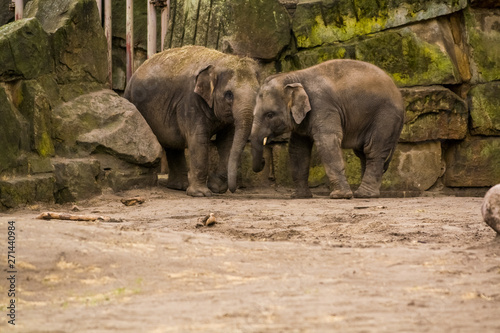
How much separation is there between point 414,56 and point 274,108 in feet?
8.12

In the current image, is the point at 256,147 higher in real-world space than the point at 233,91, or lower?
lower

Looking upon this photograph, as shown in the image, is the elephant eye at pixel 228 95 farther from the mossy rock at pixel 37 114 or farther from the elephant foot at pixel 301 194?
the mossy rock at pixel 37 114

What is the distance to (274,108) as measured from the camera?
33.8 feet

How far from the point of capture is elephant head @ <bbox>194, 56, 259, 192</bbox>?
10328 millimetres

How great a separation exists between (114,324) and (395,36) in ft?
28.0

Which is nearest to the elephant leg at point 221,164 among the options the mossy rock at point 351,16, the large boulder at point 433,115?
the mossy rock at point 351,16

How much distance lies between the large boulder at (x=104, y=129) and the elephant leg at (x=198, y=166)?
46cm

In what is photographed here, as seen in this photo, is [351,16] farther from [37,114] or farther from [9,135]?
[9,135]

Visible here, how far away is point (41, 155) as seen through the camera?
913 centimetres

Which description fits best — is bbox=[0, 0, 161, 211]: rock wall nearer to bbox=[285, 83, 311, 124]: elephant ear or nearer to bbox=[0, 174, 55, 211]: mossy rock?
bbox=[0, 174, 55, 211]: mossy rock

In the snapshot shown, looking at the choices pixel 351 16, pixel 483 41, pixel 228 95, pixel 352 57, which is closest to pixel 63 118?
pixel 228 95

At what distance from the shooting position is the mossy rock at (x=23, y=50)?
8.85 metres

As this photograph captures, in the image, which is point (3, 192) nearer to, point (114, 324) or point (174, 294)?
point (174, 294)

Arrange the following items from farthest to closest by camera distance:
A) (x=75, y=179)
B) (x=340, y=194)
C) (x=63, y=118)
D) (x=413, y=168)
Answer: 1. (x=413, y=168)
2. (x=340, y=194)
3. (x=63, y=118)
4. (x=75, y=179)
